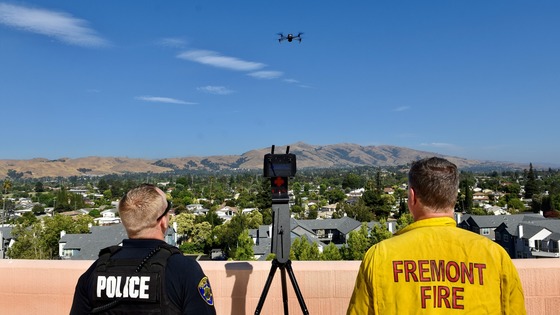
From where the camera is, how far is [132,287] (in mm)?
1472

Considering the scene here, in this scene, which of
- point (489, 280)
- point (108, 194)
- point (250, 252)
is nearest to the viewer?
point (489, 280)

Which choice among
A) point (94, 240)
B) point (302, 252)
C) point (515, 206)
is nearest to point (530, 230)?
point (302, 252)

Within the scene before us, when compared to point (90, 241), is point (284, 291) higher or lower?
higher

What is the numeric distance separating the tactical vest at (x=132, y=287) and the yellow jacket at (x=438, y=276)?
2.17 ft

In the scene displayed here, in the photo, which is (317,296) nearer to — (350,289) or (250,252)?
(350,289)

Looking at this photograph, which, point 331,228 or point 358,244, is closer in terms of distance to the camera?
point 358,244

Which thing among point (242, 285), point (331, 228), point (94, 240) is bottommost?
point (331, 228)

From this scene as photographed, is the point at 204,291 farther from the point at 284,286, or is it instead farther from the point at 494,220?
the point at 494,220

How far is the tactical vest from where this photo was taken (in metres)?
1.47

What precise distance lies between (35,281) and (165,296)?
74.2 inches

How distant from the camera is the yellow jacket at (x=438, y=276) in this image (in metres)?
1.34

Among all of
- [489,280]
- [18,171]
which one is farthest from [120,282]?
[18,171]

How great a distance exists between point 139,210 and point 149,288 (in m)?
0.29

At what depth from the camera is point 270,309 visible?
2.78 meters
